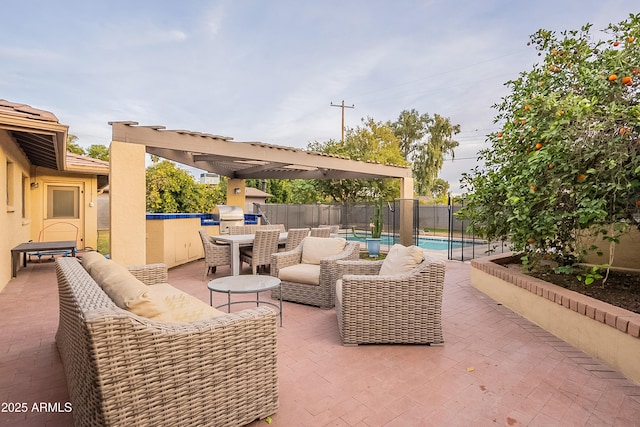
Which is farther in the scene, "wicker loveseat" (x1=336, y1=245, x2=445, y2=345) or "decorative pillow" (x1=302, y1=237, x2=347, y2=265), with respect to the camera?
"decorative pillow" (x1=302, y1=237, x2=347, y2=265)

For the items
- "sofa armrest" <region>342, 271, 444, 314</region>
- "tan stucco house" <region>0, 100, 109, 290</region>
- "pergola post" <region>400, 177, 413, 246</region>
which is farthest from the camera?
"pergola post" <region>400, 177, 413, 246</region>

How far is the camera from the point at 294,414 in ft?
6.57

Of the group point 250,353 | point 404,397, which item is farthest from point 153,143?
point 404,397

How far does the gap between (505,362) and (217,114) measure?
56.3 ft

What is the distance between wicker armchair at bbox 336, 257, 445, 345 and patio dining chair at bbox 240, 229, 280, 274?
3120mm

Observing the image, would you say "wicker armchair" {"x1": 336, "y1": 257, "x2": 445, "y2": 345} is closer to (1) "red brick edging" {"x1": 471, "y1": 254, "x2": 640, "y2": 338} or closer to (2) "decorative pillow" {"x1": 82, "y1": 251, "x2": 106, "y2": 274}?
(1) "red brick edging" {"x1": 471, "y1": 254, "x2": 640, "y2": 338}

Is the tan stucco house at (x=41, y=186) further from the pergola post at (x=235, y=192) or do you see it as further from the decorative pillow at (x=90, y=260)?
the pergola post at (x=235, y=192)

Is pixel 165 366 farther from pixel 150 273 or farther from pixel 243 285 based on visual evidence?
pixel 150 273

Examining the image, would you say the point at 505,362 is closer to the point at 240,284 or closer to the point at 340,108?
the point at 240,284

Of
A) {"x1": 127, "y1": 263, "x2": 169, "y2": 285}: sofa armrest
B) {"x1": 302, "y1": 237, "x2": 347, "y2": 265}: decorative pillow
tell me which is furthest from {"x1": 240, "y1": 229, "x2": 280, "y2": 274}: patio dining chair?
{"x1": 127, "y1": 263, "x2": 169, "y2": 285}: sofa armrest

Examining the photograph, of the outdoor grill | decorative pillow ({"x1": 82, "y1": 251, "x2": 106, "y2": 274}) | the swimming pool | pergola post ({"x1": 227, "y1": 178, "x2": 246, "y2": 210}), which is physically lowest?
the swimming pool

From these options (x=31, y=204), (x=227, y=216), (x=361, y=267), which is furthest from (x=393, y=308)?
(x=31, y=204)

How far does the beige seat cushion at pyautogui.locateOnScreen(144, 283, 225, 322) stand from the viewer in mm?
1733

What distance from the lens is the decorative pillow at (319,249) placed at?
15.3ft
